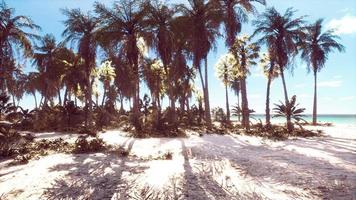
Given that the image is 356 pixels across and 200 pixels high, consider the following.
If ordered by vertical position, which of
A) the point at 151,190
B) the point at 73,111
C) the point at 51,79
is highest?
the point at 51,79

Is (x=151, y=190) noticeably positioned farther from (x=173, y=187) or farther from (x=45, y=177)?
(x=45, y=177)

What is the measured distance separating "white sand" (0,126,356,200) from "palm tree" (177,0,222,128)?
1261 centimetres

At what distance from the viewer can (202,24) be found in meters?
21.4

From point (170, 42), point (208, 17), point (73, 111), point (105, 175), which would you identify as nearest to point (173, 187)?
point (105, 175)

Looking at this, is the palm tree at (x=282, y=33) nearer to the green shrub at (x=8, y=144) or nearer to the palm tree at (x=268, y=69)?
the palm tree at (x=268, y=69)

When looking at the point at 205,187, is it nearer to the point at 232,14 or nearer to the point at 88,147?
the point at 88,147

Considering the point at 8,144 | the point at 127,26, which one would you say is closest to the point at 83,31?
the point at 127,26

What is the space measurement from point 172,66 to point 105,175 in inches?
795

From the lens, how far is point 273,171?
7.79m

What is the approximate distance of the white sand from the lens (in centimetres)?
630

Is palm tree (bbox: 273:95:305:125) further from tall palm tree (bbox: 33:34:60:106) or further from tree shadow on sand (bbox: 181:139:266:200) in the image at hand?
tall palm tree (bbox: 33:34:60:106)

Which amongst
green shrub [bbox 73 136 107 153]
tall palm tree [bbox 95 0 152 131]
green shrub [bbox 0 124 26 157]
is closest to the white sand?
green shrub [bbox 73 136 107 153]

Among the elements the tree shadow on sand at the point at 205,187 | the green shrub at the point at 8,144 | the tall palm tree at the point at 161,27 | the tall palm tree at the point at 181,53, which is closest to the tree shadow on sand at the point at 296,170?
the tree shadow on sand at the point at 205,187

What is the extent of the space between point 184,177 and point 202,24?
52.8 feet
